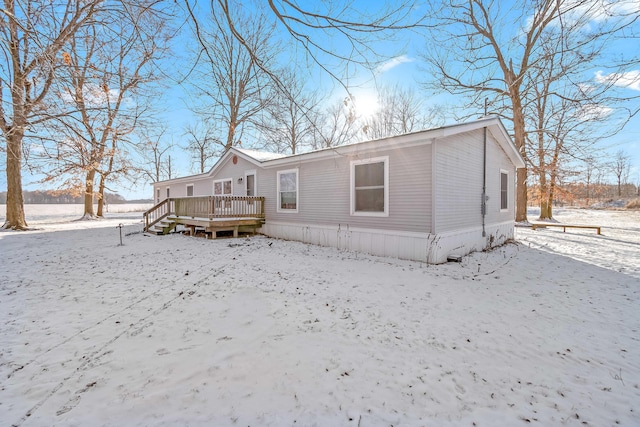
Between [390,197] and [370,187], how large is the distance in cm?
77

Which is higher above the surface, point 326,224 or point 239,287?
point 326,224

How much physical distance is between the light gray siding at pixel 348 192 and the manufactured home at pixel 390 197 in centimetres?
3

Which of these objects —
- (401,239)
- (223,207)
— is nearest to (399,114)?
(223,207)

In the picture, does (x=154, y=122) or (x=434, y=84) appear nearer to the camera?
(x=154, y=122)

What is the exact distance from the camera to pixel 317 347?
3096mm

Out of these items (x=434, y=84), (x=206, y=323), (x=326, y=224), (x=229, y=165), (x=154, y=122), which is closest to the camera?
(x=206, y=323)

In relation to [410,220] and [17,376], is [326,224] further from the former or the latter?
[17,376]

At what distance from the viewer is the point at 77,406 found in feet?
7.16

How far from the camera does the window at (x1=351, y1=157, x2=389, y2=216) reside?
25.9ft

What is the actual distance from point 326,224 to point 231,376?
709 centimetres

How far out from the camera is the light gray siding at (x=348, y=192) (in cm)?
718

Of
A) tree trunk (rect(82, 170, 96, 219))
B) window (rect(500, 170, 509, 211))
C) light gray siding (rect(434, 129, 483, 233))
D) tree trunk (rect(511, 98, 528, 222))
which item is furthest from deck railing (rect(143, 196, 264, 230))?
tree trunk (rect(511, 98, 528, 222))

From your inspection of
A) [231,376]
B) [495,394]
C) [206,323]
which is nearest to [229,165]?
[206,323]

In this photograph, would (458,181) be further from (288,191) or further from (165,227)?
(165,227)
